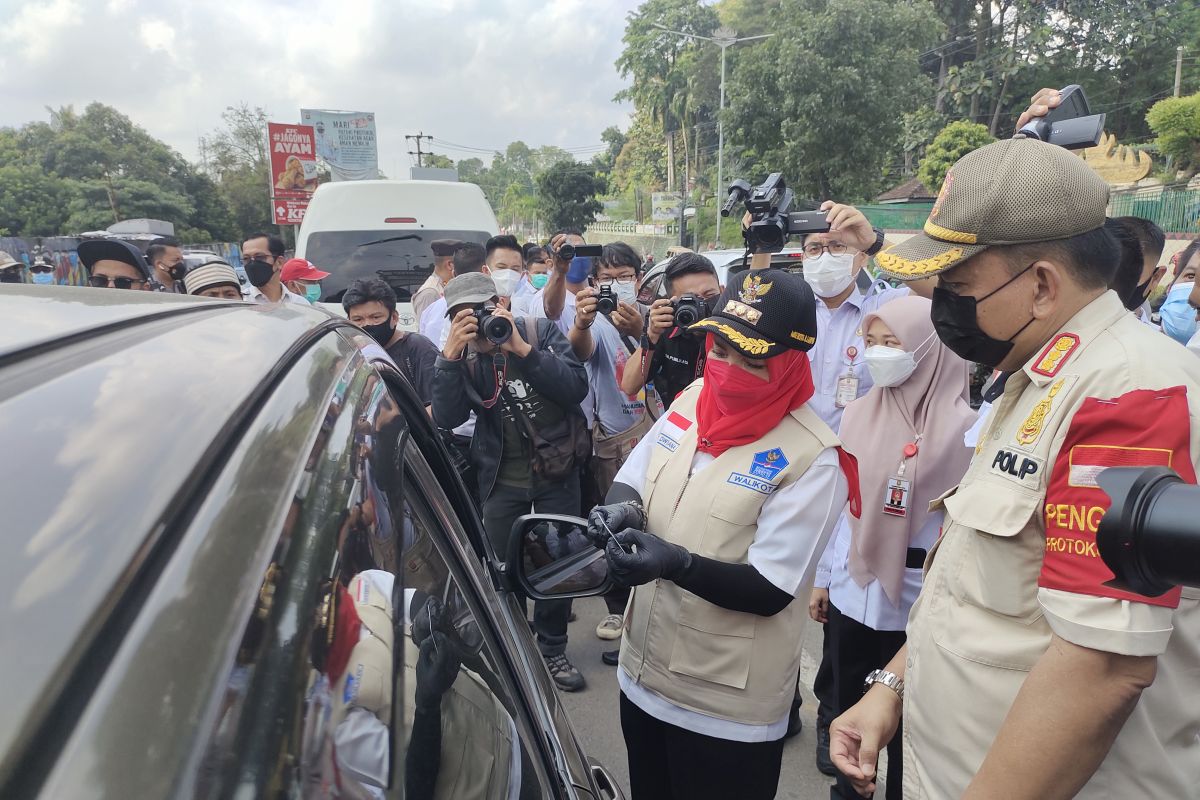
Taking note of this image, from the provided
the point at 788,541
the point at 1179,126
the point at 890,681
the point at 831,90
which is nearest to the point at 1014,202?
the point at 788,541

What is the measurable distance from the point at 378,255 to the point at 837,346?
183 inches

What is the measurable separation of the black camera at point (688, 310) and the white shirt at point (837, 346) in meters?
0.50

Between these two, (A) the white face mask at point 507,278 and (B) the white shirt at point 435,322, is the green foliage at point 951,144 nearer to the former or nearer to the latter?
(A) the white face mask at point 507,278

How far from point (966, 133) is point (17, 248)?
26.2 meters

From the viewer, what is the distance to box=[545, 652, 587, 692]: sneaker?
3.28 meters

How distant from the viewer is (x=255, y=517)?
0.59m

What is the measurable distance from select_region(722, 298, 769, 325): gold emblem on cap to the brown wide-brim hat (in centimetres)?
46

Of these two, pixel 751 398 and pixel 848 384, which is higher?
pixel 751 398

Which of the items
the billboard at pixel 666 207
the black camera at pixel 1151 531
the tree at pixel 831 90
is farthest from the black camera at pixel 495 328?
the billboard at pixel 666 207

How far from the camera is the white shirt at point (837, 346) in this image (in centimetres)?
318

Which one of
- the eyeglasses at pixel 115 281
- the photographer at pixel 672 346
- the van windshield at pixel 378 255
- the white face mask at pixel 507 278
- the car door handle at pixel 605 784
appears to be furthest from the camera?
the van windshield at pixel 378 255

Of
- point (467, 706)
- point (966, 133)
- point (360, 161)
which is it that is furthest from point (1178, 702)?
point (360, 161)

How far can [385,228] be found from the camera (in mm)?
6703

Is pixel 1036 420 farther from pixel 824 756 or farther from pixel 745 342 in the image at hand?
pixel 824 756
